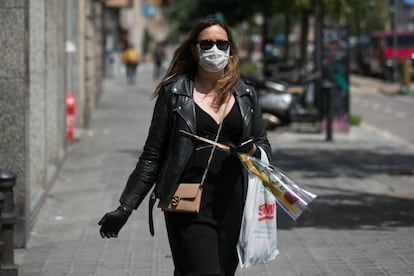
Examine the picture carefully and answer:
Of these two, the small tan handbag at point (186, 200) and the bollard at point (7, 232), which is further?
the bollard at point (7, 232)

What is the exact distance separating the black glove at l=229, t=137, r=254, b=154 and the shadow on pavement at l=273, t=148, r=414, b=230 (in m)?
5.03

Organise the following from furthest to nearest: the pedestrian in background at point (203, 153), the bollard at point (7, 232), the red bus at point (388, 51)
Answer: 1. the red bus at point (388, 51)
2. the bollard at point (7, 232)
3. the pedestrian in background at point (203, 153)

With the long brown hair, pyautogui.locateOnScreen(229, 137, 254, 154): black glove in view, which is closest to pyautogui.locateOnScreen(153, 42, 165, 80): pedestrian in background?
the long brown hair

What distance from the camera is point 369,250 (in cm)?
910

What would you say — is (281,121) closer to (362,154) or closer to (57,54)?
(362,154)

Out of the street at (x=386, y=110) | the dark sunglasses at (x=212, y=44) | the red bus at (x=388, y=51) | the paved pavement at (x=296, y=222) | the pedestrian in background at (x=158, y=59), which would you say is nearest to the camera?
the dark sunglasses at (x=212, y=44)

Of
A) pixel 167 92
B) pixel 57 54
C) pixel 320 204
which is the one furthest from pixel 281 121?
pixel 167 92

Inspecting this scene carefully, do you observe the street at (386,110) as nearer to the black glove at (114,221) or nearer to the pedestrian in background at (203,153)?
the pedestrian in background at (203,153)

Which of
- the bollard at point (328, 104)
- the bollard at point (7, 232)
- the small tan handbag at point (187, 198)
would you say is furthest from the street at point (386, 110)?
the small tan handbag at point (187, 198)

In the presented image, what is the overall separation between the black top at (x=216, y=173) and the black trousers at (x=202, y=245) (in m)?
0.05

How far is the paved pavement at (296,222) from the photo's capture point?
8594 millimetres

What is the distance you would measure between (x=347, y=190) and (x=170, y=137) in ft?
26.4

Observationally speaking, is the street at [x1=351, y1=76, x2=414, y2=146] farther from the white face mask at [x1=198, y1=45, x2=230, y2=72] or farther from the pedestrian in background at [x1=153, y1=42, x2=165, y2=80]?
the white face mask at [x1=198, y1=45, x2=230, y2=72]

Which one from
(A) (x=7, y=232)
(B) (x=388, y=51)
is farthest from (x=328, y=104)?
(B) (x=388, y=51)
